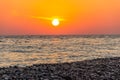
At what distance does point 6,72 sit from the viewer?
2261cm

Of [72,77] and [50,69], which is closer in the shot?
[72,77]

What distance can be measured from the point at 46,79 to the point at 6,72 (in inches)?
169

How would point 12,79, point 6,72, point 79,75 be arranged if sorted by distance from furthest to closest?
point 6,72
point 79,75
point 12,79

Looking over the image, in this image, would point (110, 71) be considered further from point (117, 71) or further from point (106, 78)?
point (106, 78)

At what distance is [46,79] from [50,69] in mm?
4397

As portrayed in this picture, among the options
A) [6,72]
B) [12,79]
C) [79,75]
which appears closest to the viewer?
[12,79]

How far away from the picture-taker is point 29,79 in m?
19.7

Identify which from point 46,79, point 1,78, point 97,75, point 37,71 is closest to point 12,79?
point 1,78

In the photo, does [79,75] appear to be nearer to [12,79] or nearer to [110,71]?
[110,71]

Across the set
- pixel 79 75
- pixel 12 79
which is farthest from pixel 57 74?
pixel 12 79

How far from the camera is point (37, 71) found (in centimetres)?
2294

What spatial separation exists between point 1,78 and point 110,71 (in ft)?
26.6

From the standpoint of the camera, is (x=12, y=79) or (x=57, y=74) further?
(x=57, y=74)

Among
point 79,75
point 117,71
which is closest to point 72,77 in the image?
point 79,75
